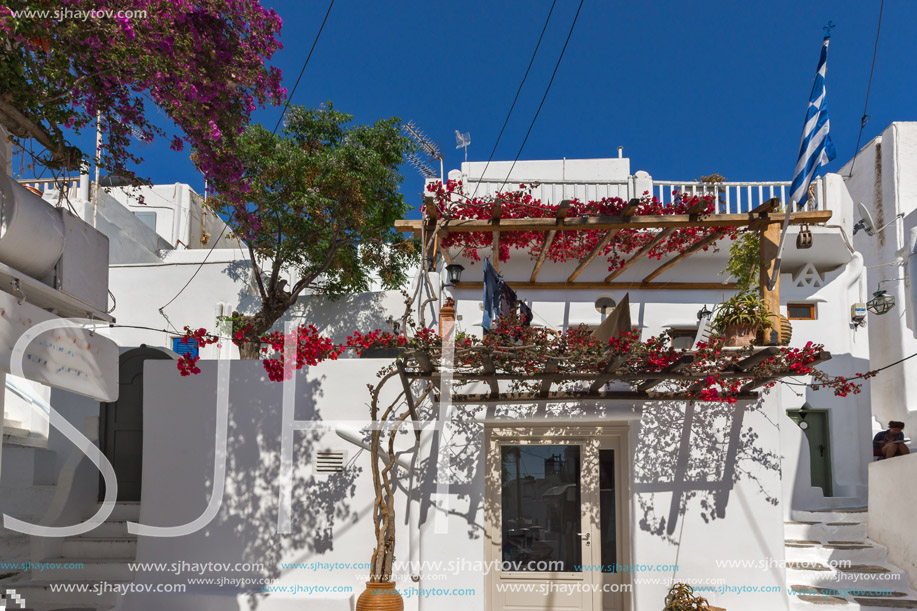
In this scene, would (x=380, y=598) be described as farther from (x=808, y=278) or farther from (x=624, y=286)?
(x=808, y=278)

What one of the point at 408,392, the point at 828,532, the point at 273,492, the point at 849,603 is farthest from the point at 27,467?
the point at 828,532

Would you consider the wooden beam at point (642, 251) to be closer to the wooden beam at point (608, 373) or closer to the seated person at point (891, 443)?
the wooden beam at point (608, 373)

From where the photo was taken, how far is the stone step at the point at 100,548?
781 centimetres

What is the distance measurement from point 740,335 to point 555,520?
2.86 meters

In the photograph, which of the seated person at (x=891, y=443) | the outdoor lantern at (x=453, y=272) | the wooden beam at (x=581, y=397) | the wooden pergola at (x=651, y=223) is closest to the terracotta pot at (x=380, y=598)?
the wooden beam at (x=581, y=397)

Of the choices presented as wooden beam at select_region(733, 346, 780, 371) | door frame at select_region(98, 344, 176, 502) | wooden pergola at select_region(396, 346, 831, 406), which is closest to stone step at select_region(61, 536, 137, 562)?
door frame at select_region(98, 344, 176, 502)

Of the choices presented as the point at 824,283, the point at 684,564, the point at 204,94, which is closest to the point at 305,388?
the point at 204,94

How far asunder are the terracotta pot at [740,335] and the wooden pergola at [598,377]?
0.17 meters

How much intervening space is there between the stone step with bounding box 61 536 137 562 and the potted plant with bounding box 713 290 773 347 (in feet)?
21.7

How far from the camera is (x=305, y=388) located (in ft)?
25.2

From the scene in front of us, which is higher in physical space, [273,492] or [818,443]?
[818,443]

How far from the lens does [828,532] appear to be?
27.2 ft

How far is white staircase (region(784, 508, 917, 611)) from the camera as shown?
711 cm

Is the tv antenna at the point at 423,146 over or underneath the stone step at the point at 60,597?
over
